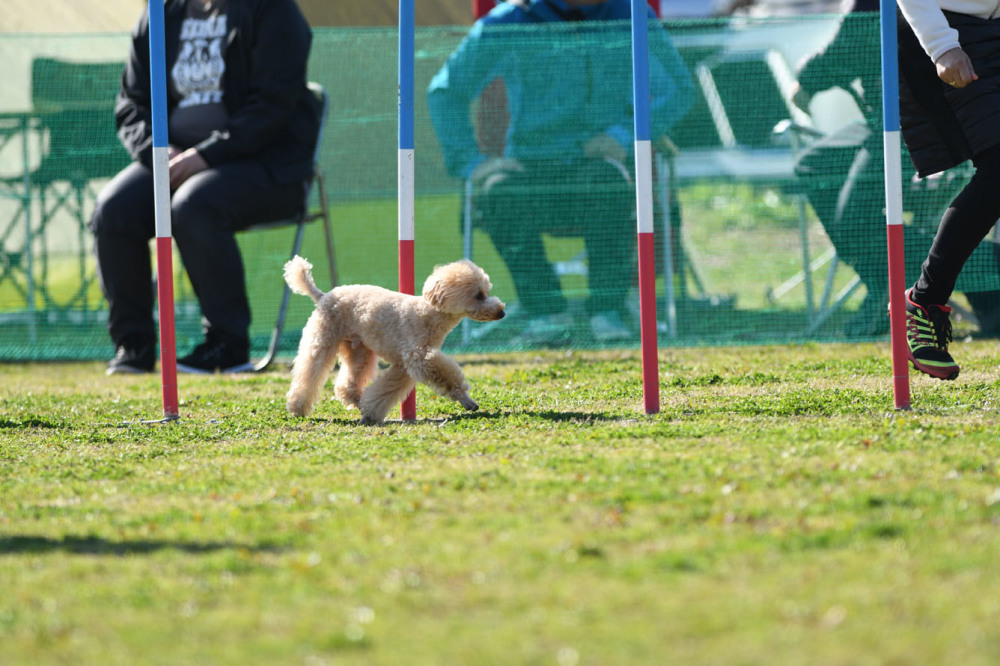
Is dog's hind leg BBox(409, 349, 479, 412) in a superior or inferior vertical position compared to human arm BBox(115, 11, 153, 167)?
inferior

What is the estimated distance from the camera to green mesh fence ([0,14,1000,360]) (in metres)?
8.04

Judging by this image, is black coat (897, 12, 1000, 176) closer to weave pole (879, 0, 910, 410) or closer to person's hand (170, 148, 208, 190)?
weave pole (879, 0, 910, 410)

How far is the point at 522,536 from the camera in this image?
2932 millimetres

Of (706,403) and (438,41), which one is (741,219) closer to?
(438,41)

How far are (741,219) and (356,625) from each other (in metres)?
7.20

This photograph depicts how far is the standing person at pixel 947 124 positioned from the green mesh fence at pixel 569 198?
2.90 m

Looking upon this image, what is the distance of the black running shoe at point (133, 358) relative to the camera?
742cm

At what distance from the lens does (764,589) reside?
2445 millimetres

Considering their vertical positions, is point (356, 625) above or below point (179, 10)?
below

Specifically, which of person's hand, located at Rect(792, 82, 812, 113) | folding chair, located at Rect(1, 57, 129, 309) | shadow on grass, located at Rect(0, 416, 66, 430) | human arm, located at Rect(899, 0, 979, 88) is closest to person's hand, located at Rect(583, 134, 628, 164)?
person's hand, located at Rect(792, 82, 812, 113)

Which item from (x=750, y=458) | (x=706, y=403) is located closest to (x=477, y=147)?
(x=706, y=403)

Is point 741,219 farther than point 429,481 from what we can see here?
Yes

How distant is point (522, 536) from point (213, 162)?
15.4 ft

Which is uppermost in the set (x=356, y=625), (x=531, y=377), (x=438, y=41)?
(x=438, y=41)
